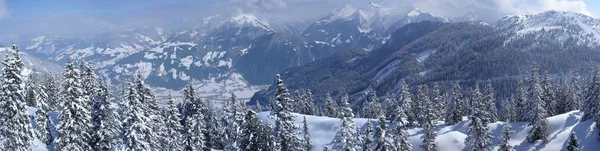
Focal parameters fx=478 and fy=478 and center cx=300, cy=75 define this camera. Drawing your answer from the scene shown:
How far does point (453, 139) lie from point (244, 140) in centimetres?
6890

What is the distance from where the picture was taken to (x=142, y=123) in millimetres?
48781

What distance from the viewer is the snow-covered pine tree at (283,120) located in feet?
146

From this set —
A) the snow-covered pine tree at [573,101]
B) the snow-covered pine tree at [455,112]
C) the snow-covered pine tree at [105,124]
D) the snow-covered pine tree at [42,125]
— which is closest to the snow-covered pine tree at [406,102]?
the snow-covered pine tree at [455,112]

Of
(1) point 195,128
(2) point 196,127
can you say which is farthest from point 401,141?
(1) point 195,128

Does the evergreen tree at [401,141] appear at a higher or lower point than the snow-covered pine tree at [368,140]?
lower

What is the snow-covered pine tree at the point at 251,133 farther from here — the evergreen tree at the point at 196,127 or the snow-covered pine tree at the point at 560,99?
the snow-covered pine tree at the point at 560,99

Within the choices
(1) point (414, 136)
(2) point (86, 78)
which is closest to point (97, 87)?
(2) point (86, 78)

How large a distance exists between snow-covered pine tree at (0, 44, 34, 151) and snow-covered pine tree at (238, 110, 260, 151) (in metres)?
23.9

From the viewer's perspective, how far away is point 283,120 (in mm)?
45406

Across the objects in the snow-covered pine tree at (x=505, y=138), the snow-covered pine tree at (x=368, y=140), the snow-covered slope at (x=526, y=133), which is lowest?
the snow-covered slope at (x=526, y=133)

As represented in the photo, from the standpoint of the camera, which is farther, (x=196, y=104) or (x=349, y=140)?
(x=196, y=104)

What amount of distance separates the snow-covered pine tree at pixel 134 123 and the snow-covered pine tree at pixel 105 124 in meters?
4.20

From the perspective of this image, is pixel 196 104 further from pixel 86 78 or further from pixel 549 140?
pixel 549 140

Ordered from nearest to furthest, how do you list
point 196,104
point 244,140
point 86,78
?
point 244,140
point 86,78
point 196,104
